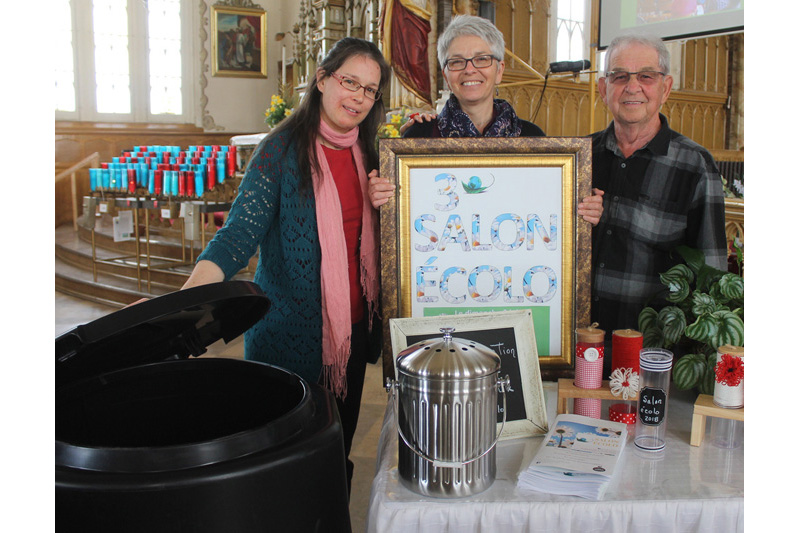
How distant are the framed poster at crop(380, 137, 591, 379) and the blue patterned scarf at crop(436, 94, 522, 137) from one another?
34 centimetres

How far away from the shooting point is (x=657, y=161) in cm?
174

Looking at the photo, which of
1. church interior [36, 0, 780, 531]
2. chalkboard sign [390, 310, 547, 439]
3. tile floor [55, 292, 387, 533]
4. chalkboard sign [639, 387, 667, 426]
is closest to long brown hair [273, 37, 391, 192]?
chalkboard sign [390, 310, 547, 439]

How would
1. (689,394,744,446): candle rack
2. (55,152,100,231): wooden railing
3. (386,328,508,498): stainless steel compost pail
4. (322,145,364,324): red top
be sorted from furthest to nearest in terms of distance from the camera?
1. (55,152,100,231): wooden railing
2. (322,145,364,324): red top
3. (689,394,744,446): candle rack
4. (386,328,508,498): stainless steel compost pail

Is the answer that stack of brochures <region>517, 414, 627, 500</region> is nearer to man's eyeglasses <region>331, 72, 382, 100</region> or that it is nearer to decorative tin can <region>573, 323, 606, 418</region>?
decorative tin can <region>573, 323, 606, 418</region>

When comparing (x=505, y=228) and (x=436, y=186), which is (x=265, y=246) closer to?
(x=436, y=186)

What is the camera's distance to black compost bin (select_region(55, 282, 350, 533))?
81 cm

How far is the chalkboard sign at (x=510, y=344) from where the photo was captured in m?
1.35

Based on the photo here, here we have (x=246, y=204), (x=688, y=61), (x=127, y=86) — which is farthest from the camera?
(x=127, y=86)

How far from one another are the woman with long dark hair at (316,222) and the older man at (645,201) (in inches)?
23.9

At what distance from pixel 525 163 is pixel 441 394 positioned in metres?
0.68

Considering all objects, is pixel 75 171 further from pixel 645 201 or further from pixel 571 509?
pixel 571 509

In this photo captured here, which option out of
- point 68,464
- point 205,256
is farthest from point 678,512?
point 205,256

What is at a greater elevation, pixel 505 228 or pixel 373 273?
pixel 505 228

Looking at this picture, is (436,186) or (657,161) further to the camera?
(657,161)
